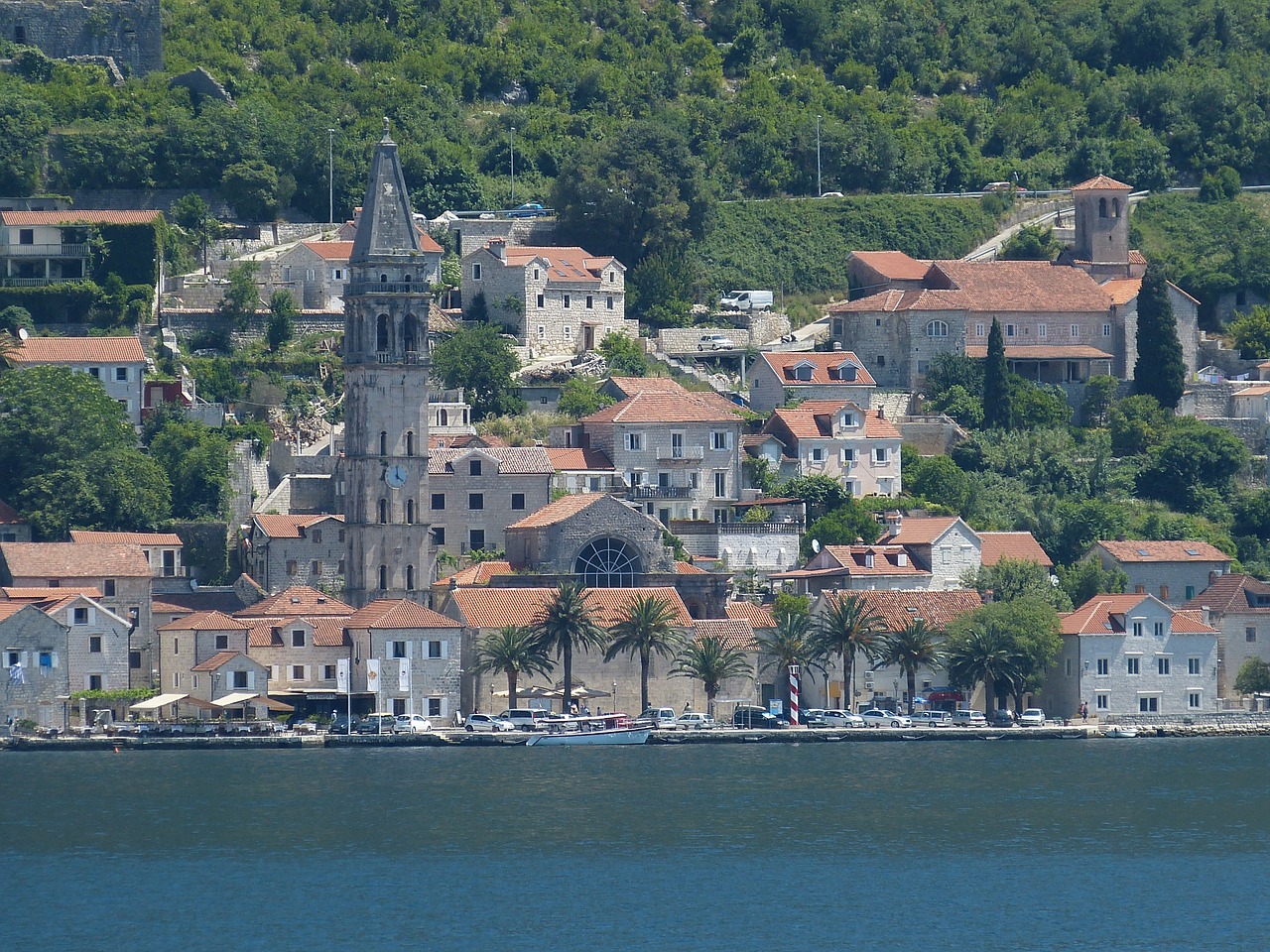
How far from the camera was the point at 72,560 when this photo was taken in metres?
110

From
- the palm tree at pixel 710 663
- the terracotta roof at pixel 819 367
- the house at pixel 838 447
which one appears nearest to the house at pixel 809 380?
the terracotta roof at pixel 819 367

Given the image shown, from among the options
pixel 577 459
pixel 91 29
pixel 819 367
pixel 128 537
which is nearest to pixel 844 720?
pixel 577 459

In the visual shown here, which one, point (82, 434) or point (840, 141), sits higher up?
point (840, 141)

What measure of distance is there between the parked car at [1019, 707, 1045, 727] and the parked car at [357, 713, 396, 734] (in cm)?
2032

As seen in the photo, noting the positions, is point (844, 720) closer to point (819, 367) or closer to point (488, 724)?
point (488, 724)

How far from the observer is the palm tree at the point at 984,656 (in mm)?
109500

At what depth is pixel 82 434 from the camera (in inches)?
4520

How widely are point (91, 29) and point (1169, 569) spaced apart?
53.2 m

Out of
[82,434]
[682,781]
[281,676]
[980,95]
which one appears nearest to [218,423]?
[82,434]

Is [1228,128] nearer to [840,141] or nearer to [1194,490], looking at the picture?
[840,141]

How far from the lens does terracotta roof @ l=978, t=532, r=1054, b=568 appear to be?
386ft

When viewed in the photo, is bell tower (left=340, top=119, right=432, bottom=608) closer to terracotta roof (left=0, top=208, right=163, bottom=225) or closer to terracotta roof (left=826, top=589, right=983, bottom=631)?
terracotta roof (left=0, top=208, right=163, bottom=225)

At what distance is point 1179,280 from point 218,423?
43.5 meters

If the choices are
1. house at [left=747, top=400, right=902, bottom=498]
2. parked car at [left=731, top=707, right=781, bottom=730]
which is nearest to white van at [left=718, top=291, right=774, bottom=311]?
house at [left=747, top=400, right=902, bottom=498]
